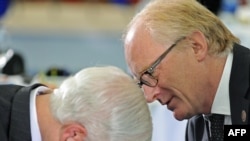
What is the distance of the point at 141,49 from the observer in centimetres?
197

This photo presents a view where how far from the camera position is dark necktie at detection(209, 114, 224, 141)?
6.50ft

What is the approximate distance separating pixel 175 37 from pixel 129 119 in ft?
1.44

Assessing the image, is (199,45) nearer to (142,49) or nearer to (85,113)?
(142,49)

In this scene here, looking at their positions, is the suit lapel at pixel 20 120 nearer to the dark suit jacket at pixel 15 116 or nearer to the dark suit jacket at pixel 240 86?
the dark suit jacket at pixel 15 116

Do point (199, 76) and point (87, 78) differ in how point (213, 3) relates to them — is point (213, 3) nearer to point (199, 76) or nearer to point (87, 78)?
point (199, 76)

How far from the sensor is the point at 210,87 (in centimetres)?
200

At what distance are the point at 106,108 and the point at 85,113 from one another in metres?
0.05

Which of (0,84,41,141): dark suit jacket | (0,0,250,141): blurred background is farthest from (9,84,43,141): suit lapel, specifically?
(0,0,250,141): blurred background

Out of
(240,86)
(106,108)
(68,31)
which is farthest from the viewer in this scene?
(68,31)

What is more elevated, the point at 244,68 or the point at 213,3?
the point at 213,3

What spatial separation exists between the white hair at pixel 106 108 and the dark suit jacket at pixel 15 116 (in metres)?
0.07

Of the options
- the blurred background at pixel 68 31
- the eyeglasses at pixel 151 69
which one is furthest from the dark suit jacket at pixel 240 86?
the blurred background at pixel 68 31

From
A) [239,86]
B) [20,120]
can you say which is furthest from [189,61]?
[20,120]

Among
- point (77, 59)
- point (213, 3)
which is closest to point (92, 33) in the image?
point (77, 59)
